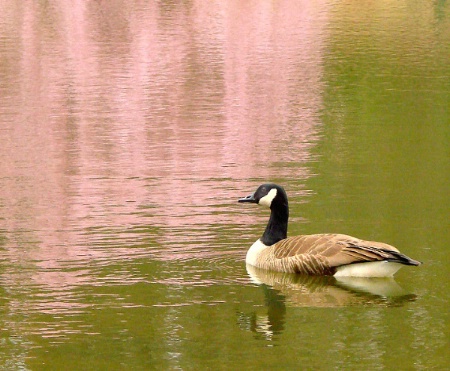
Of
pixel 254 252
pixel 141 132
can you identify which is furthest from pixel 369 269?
pixel 141 132

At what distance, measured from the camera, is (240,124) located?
74.9ft

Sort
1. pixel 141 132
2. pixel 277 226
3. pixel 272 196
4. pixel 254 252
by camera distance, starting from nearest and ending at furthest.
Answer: pixel 254 252 < pixel 272 196 < pixel 277 226 < pixel 141 132

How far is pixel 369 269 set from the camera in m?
11.3

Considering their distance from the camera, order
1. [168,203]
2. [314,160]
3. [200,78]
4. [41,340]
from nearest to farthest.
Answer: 1. [41,340]
2. [168,203]
3. [314,160]
4. [200,78]

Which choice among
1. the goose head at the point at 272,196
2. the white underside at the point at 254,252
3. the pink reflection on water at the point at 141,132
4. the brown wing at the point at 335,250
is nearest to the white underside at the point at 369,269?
the brown wing at the point at 335,250

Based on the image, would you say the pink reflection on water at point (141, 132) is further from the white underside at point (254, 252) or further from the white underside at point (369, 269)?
the white underside at point (369, 269)

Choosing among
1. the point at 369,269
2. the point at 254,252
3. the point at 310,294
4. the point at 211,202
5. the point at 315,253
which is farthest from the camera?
the point at 211,202

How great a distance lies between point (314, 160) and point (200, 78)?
41.6 feet

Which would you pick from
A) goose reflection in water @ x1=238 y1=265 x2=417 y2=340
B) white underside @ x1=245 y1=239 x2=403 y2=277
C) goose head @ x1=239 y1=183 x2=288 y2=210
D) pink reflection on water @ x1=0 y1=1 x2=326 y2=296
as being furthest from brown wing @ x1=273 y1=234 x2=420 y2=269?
pink reflection on water @ x1=0 y1=1 x2=326 y2=296

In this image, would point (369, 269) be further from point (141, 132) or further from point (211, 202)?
point (141, 132)

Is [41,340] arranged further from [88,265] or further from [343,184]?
[343,184]

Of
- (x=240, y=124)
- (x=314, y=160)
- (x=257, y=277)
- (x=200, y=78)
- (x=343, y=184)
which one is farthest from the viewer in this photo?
(x=200, y=78)

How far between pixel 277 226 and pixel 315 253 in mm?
911

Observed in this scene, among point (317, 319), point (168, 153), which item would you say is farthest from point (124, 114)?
point (317, 319)
